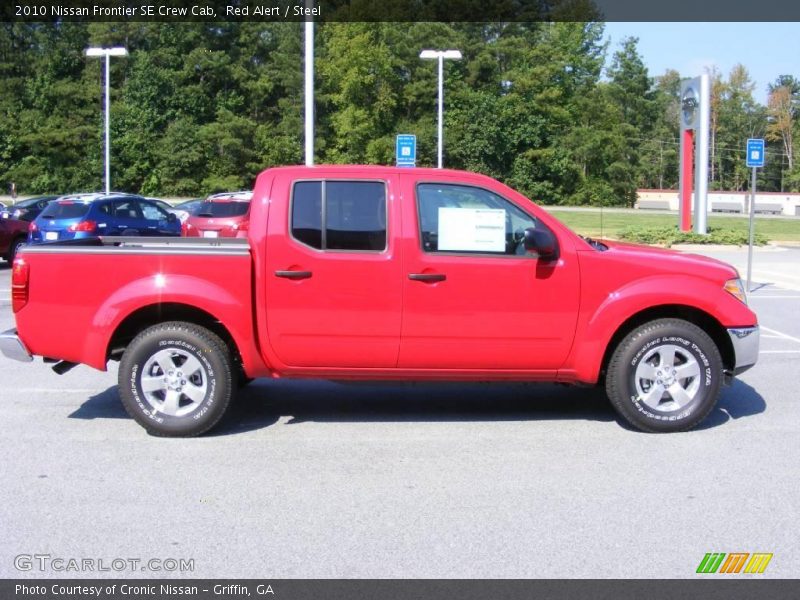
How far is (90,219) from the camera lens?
21.1 m

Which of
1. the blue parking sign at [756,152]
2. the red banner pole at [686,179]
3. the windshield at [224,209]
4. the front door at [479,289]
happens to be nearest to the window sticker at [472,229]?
the front door at [479,289]

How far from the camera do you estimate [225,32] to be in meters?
71.4

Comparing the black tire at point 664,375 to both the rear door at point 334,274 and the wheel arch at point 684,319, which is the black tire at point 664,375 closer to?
the wheel arch at point 684,319

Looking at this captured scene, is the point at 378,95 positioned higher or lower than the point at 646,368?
higher

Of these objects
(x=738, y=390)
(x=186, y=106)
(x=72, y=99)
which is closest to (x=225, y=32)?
(x=186, y=106)

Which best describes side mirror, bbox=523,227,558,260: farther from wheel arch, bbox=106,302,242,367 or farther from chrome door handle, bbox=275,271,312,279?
wheel arch, bbox=106,302,242,367

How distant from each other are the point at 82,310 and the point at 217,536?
257cm

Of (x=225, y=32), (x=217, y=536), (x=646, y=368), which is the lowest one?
(x=217, y=536)

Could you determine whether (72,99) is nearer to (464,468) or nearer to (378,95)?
(378,95)

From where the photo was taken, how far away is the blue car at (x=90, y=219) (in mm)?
20734

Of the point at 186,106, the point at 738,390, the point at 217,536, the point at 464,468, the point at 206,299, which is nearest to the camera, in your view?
the point at 217,536

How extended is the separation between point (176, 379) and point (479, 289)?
2.28 m

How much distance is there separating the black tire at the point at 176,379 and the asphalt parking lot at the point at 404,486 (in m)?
0.17
